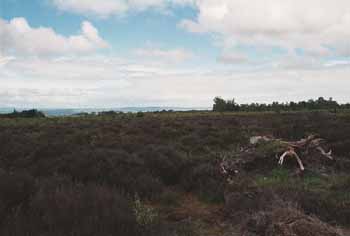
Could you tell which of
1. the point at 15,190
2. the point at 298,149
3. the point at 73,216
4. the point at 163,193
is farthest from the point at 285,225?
the point at 298,149

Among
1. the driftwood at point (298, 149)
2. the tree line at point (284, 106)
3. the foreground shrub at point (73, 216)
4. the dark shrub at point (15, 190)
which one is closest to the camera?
the foreground shrub at point (73, 216)

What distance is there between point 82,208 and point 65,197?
15.0 inches

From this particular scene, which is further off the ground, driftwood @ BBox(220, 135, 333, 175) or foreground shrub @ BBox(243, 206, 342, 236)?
driftwood @ BBox(220, 135, 333, 175)

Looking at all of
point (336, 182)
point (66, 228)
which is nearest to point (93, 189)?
point (66, 228)

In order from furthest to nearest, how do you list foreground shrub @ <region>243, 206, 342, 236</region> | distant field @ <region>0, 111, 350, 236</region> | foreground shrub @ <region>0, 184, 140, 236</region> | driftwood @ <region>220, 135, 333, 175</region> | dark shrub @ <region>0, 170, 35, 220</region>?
driftwood @ <region>220, 135, 333, 175</region>, dark shrub @ <region>0, 170, 35, 220</region>, foreground shrub @ <region>243, 206, 342, 236</region>, distant field @ <region>0, 111, 350, 236</region>, foreground shrub @ <region>0, 184, 140, 236</region>

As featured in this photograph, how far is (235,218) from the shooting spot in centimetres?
576

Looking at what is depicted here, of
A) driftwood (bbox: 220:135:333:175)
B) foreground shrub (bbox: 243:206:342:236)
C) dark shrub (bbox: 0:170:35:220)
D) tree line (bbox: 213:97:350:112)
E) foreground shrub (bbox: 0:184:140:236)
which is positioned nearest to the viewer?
foreground shrub (bbox: 0:184:140:236)

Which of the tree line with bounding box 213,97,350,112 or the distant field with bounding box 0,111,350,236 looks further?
the tree line with bounding box 213,97,350,112

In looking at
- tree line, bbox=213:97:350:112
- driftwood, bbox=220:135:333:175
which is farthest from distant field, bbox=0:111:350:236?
tree line, bbox=213:97:350:112

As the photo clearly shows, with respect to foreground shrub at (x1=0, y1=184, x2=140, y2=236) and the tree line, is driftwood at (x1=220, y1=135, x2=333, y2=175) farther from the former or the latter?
the tree line

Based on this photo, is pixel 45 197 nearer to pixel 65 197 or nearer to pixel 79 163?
pixel 65 197

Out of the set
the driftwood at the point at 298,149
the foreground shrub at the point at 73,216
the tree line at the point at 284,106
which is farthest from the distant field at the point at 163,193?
the tree line at the point at 284,106

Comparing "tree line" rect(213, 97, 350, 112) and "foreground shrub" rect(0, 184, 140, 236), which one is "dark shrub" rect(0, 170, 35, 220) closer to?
"foreground shrub" rect(0, 184, 140, 236)

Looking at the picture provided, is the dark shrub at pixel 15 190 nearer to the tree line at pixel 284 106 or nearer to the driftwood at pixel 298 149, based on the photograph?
the driftwood at pixel 298 149
